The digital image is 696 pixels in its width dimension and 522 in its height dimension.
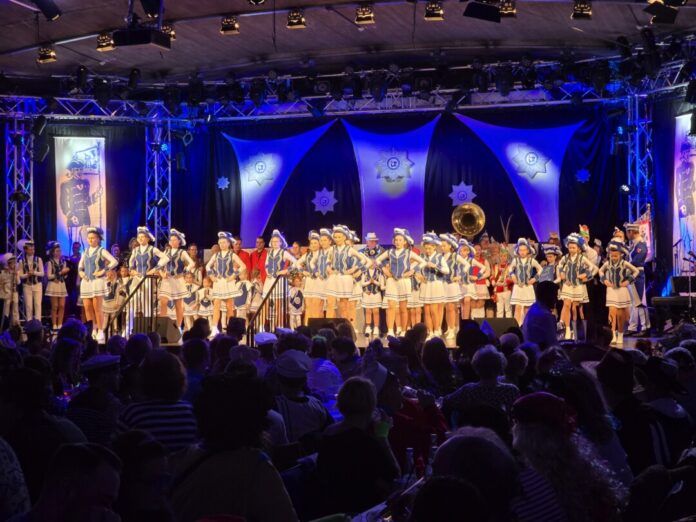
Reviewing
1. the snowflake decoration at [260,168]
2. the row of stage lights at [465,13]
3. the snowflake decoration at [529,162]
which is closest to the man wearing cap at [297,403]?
the row of stage lights at [465,13]

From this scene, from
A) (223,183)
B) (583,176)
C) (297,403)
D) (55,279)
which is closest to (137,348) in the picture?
(297,403)

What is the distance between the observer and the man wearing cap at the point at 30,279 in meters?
21.0

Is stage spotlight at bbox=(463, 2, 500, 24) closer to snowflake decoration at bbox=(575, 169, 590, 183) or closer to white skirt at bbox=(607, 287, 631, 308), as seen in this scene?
white skirt at bbox=(607, 287, 631, 308)

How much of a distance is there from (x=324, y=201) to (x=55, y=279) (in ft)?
21.5

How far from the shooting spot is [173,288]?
66.4ft

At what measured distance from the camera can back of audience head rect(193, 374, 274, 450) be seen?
370cm

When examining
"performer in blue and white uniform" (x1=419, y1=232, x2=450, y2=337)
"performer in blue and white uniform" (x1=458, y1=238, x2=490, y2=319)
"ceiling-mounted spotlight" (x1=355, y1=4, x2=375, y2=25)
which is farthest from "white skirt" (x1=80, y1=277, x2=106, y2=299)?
"ceiling-mounted spotlight" (x1=355, y1=4, x2=375, y2=25)

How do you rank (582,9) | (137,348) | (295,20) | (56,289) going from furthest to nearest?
(56,289), (295,20), (582,9), (137,348)

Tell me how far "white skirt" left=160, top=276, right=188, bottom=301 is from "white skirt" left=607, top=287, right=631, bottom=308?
836 centimetres

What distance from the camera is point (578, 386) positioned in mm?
4863

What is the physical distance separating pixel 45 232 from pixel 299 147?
6.27 metres

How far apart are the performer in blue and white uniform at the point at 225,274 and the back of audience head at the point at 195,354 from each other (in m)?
14.0

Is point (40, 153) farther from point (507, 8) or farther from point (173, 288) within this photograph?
point (507, 8)

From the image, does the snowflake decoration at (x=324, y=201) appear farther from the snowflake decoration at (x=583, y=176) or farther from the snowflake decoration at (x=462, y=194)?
the snowflake decoration at (x=583, y=176)
